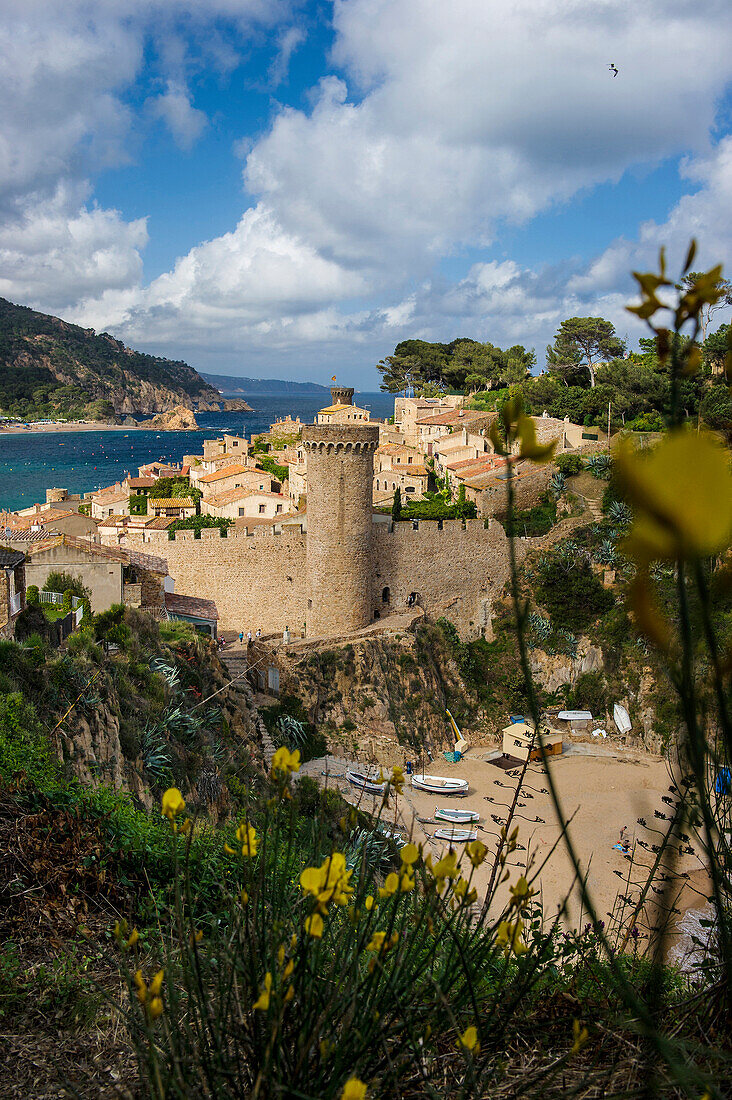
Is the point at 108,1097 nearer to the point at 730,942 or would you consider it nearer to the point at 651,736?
the point at 730,942

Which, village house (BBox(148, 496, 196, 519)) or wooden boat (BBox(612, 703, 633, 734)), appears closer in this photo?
wooden boat (BBox(612, 703, 633, 734))

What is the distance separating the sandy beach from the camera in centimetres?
1424

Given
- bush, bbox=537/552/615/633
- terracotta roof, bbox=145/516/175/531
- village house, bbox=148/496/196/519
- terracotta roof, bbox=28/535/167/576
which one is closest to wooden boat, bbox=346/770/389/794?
terracotta roof, bbox=28/535/167/576

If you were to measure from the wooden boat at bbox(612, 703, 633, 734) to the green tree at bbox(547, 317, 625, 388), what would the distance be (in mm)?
27691

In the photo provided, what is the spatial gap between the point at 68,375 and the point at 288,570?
155 m

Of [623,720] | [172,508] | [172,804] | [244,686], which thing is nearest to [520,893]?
[172,804]

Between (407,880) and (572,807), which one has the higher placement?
(407,880)

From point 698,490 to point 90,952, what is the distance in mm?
3573

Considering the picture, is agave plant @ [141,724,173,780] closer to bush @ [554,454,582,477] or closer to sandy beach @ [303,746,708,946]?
sandy beach @ [303,746,708,946]

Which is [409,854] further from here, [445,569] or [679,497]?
[445,569]

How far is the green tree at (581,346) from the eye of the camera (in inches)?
1752

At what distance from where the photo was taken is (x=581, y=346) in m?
46.0

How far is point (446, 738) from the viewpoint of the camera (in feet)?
Answer: 65.2

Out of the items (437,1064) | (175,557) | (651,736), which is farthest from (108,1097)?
(651,736)
